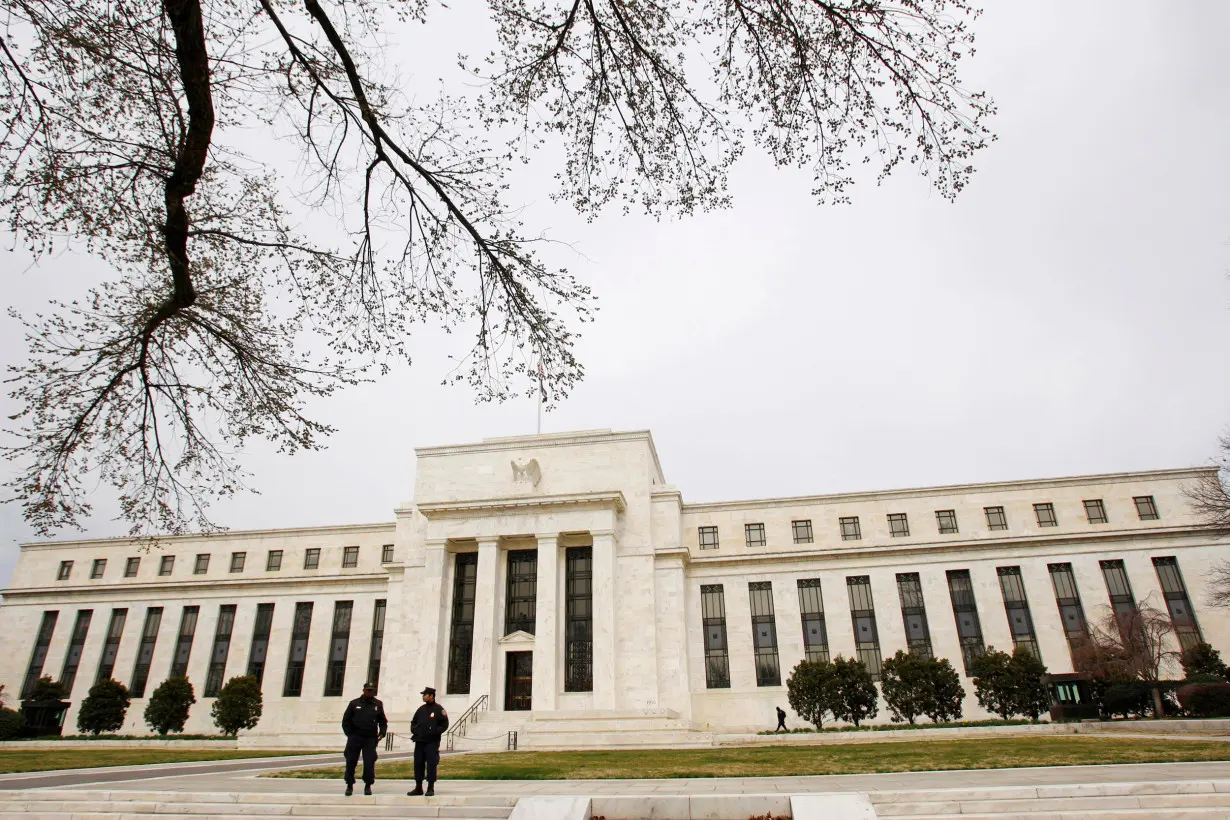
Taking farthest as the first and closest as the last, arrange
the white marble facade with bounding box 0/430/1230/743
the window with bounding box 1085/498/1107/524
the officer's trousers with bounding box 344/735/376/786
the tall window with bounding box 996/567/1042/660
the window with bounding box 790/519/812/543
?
the window with bounding box 790/519/812/543 < the window with bounding box 1085/498/1107/524 < the tall window with bounding box 996/567/1042/660 < the white marble facade with bounding box 0/430/1230/743 < the officer's trousers with bounding box 344/735/376/786

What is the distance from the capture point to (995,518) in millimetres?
42938

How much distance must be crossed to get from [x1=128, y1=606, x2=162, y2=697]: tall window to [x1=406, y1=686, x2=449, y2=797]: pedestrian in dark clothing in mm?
45268

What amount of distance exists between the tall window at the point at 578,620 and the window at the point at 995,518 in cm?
2265

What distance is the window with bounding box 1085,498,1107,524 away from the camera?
137 ft

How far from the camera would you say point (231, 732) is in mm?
39594

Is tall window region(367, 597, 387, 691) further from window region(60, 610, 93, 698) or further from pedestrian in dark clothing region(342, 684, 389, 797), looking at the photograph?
pedestrian in dark clothing region(342, 684, 389, 797)

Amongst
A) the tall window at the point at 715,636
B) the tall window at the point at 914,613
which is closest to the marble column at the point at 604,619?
the tall window at the point at 715,636

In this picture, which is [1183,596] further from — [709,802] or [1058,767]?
[709,802]

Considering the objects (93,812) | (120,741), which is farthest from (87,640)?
(93,812)

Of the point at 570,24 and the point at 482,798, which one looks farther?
the point at 482,798

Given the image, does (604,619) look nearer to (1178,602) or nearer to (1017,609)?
(1017,609)

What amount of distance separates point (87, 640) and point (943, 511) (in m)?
54.5

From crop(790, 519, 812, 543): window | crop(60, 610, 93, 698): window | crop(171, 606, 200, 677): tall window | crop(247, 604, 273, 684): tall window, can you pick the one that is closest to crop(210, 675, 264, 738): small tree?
crop(247, 604, 273, 684): tall window

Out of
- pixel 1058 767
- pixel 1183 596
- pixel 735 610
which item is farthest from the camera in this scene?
pixel 735 610
